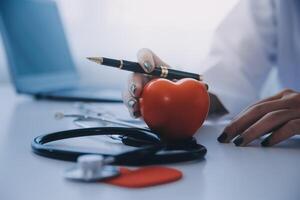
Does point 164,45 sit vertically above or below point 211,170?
above

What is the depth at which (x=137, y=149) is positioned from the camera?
41cm

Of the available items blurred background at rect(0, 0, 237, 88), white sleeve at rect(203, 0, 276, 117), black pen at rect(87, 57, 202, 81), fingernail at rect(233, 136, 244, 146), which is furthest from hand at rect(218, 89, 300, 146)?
blurred background at rect(0, 0, 237, 88)

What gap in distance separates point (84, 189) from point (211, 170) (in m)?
0.15

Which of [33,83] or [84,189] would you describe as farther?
[33,83]

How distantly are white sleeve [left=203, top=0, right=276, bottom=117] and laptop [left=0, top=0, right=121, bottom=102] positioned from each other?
28 centimetres

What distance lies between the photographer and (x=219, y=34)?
3.70ft

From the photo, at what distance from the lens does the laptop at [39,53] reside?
1.08 meters

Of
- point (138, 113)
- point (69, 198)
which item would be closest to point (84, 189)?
point (69, 198)

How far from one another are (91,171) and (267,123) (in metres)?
0.29

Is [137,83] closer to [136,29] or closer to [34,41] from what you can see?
[34,41]

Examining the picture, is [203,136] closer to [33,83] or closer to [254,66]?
[254,66]

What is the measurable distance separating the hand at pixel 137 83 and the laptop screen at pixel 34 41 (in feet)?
1.75

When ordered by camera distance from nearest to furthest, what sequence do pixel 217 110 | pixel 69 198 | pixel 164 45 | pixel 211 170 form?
pixel 69 198 < pixel 211 170 < pixel 217 110 < pixel 164 45

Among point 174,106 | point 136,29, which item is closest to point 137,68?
point 174,106
